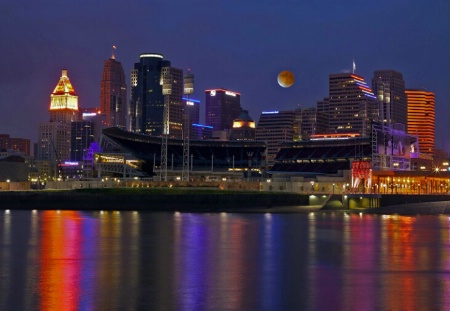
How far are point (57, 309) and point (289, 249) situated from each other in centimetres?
2303

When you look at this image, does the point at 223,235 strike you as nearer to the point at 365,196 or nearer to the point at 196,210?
the point at 196,210

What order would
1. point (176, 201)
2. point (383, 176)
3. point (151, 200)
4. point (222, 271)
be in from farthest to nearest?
point (383, 176) < point (176, 201) < point (151, 200) < point (222, 271)

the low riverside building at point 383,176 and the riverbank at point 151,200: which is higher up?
the low riverside building at point 383,176

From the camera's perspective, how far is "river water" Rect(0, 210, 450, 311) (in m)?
24.2

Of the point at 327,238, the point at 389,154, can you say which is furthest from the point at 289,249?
the point at 389,154

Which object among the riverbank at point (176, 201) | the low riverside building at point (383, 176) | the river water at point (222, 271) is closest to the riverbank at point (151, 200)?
the riverbank at point (176, 201)

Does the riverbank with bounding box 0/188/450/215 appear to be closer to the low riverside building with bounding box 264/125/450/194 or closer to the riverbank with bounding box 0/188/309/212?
the riverbank with bounding box 0/188/309/212

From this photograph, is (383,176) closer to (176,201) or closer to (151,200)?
(176,201)

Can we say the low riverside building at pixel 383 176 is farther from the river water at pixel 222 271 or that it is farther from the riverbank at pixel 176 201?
the river water at pixel 222 271

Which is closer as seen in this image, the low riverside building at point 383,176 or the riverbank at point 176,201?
the riverbank at point 176,201

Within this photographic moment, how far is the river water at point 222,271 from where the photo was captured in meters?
24.2

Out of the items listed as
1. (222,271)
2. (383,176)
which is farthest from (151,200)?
(222,271)

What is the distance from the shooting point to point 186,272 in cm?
3161

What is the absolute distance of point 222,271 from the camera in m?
32.1
